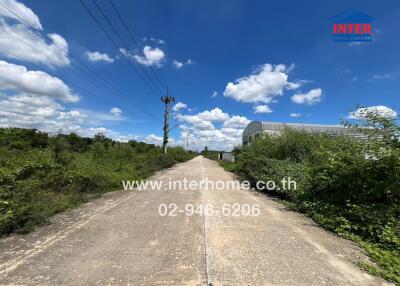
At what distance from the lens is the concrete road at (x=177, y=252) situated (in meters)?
3.11

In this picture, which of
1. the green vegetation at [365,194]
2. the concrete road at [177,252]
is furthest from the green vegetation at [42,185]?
the green vegetation at [365,194]

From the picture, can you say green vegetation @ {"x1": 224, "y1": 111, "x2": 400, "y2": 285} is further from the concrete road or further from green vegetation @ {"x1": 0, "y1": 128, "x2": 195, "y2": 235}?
green vegetation @ {"x1": 0, "y1": 128, "x2": 195, "y2": 235}

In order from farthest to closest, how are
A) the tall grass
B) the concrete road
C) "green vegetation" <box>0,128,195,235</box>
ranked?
"green vegetation" <box>0,128,195,235</box> → the tall grass → the concrete road

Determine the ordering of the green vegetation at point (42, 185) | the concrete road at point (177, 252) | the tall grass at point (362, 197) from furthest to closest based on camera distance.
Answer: the green vegetation at point (42, 185)
the tall grass at point (362, 197)
the concrete road at point (177, 252)

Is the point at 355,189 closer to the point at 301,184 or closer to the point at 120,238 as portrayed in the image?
the point at 301,184

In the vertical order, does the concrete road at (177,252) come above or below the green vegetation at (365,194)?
below

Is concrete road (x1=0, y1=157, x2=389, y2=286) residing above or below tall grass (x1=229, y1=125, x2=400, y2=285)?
below

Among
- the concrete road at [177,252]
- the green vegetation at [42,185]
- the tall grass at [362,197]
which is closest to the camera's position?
the concrete road at [177,252]

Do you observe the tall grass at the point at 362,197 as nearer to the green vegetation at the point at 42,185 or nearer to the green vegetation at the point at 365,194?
the green vegetation at the point at 365,194

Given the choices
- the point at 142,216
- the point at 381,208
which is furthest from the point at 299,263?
the point at 142,216

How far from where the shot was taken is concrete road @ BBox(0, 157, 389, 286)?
311 centimetres

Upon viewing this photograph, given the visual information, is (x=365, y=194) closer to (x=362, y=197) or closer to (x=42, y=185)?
(x=362, y=197)

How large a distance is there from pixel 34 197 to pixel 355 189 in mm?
8581

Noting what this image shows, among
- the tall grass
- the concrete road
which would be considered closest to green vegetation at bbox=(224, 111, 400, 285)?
the tall grass
